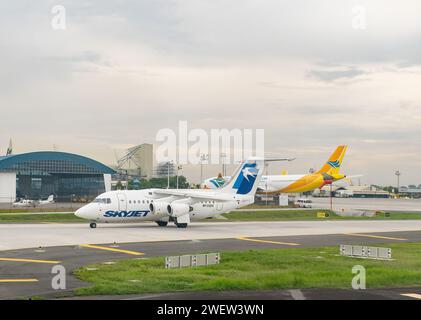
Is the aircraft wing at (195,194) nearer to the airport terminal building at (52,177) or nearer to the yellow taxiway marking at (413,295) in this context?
the yellow taxiway marking at (413,295)

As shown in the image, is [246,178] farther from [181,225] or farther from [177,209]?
[177,209]

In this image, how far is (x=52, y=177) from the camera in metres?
132

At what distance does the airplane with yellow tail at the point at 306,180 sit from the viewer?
380ft

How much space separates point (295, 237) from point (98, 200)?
17.3 metres


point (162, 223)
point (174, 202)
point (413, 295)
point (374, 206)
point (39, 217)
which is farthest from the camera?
point (374, 206)

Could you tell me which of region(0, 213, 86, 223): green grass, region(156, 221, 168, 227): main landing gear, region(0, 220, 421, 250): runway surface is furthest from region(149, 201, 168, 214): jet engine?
region(0, 213, 86, 223): green grass

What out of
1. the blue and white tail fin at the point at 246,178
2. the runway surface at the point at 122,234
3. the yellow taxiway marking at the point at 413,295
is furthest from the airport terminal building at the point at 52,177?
the yellow taxiway marking at the point at 413,295

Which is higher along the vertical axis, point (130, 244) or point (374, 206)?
point (130, 244)

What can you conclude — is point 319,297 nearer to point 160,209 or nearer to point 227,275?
point 227,275

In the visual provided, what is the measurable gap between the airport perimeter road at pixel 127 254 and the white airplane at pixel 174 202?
1132 cm

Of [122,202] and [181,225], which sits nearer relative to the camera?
[122,202]

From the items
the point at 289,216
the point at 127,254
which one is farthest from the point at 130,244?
the point at 289,216

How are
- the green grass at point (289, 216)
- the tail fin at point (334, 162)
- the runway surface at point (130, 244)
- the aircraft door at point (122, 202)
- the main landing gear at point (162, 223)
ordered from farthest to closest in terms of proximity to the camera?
the tail fin at point (334, 162) < the green grass at point (289, 216) < the main landing gear at point (162, 223) < the aircraft door at point (122, 202) < the runway surface at point (130, 244)

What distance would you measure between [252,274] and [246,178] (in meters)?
33.4
